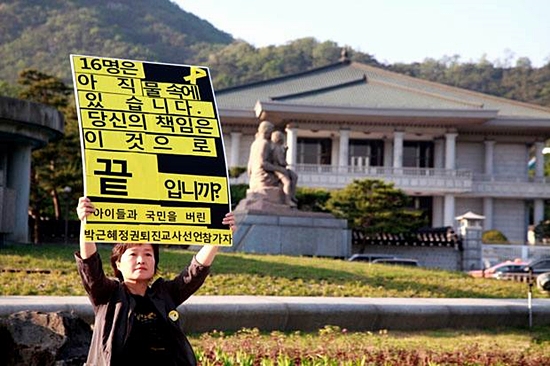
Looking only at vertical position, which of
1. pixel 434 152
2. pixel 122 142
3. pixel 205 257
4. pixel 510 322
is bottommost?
pixel 510 322

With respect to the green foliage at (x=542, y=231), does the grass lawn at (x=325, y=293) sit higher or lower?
lower

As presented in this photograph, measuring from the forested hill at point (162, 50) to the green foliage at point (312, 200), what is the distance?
59.1m

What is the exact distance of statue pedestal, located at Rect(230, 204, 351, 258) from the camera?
21969 millimetres

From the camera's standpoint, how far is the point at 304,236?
22.6 metres

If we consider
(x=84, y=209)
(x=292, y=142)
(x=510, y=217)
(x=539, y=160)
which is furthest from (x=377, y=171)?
(x=84, y=209)

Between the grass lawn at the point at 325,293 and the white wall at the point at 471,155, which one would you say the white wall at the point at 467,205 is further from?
the grass lawn at the point at 325,293

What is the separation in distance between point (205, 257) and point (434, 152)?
5083 cm

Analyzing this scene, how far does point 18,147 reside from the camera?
63.8 ft

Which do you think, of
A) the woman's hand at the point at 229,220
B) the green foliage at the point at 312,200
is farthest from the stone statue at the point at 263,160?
the woman's hand at the point at 229,220

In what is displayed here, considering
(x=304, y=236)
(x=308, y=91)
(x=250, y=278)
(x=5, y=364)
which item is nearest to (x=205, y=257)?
(x=5, y=364)

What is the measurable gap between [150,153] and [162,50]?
121357 millimetres

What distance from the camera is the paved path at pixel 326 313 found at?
9.66m

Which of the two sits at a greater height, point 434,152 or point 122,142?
point 434,152

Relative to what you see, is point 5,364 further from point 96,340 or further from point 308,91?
point 308,91
